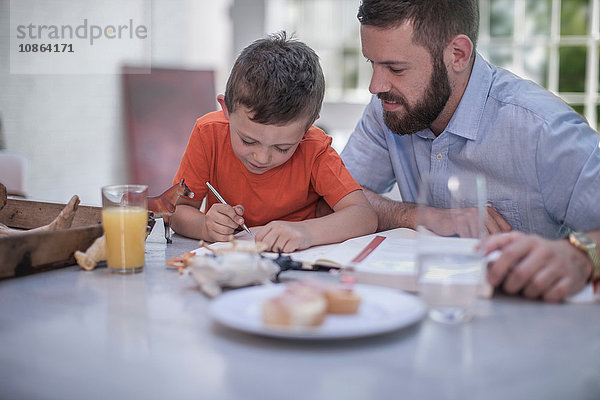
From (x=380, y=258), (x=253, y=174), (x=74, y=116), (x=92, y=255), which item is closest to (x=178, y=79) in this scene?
(x=74, y=116)

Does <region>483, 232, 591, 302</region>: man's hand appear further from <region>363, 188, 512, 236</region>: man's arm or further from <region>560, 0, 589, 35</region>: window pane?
<region>560, 0, 589, 35</region>: window pane

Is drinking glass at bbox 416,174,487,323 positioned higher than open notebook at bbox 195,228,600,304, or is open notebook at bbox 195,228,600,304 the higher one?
drinking glass at bbox 416,174,487,323

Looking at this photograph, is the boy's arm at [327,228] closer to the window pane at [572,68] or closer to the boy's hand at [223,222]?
the boy's hand at [223,222]

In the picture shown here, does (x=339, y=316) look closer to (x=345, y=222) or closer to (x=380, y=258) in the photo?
(x=380, y=258)

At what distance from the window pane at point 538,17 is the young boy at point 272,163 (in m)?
3.75

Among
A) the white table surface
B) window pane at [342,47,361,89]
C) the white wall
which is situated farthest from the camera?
window pane at [342,47,361,89]

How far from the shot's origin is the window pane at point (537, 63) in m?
4.84

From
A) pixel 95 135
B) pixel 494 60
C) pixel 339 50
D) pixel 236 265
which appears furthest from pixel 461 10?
pixel 339 50

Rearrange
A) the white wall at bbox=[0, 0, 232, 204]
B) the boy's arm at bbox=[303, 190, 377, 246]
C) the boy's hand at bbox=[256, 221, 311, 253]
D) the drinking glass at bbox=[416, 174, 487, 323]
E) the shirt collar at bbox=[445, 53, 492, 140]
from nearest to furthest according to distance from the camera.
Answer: the drinking glass at bbox=[416, 174, 487, 323], the boy's hand at bbox=[256, 221, 311, 253], the boy's arm at bbox=[303, 190, 377, 246], the shirt collar at bbox=[445, 53, 492, 140], the white wall at bbox=[0, 0, 232, 204]

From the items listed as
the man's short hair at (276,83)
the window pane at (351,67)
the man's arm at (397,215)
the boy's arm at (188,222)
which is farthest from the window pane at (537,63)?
the boy's arm at (188,222)

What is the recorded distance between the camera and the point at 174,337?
30.6 inches

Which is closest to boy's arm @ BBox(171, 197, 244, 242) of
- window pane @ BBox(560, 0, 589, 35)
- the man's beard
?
the man's beard

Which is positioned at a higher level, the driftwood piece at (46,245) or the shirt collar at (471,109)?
the shirt collar at (471,109)

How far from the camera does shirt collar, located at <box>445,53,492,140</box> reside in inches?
63.0
